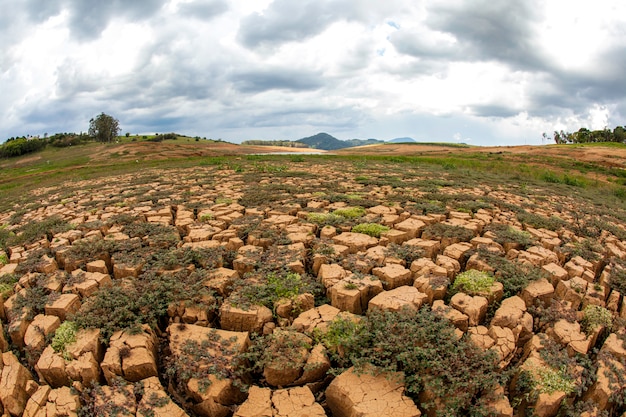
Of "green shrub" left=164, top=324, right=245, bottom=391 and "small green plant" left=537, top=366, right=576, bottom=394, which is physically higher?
"green shrub" left=164, top=324, right=245, bottom=391

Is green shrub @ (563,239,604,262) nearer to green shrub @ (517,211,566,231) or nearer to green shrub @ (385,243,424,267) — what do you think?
green shrub @ (517,211,566,231)

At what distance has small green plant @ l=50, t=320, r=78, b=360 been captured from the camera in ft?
10.9

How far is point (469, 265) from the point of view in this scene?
4.70 meters

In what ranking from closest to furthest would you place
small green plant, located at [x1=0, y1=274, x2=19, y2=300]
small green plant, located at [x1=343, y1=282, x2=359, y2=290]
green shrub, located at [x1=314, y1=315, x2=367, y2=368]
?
green shrub, located at [x1=314, y1=315, x2=367, y2=368] < small green plant, located at [x1=343, y1=282, x2=359, y2=290] < small green plant, located at [x1=0, y1=274, x2=19, y2=300]

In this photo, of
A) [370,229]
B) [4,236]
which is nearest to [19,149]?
[4,236]

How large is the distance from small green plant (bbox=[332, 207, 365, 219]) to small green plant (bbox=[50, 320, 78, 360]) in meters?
4.28

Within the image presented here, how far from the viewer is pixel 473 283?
4152 mm

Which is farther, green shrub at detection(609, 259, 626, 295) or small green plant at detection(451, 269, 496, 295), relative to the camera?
green shrub at detection(609, 259, 626, 295)

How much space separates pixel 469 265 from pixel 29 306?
5.10 metres

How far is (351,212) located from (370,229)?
103cm

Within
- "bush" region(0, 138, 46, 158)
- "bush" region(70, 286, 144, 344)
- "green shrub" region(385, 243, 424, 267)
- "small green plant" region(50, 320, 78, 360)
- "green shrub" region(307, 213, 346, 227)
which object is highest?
"bush" region(0, 138, 46, 158)

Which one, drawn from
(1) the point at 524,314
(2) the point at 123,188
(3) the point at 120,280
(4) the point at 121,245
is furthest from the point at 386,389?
(2) the point at 123,188

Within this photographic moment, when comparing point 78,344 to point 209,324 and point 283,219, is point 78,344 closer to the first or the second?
point 209,324

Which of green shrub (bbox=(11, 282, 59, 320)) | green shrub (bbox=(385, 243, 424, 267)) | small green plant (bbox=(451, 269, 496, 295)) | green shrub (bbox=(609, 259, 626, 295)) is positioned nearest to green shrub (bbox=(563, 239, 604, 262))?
green shrub (bbox=(609, 259, 626, 295))
